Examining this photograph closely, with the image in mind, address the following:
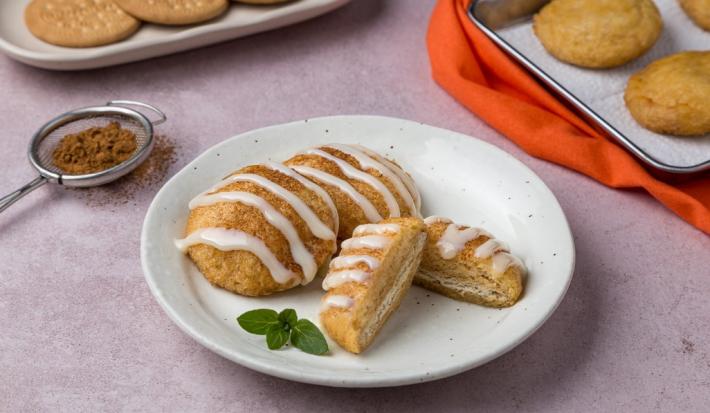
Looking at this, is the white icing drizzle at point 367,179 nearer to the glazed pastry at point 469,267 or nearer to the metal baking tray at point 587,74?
the glazed pastry at point 469,267

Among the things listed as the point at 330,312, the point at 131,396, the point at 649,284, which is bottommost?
the point at 649,284

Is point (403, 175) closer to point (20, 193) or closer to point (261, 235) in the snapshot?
point (261, 235)

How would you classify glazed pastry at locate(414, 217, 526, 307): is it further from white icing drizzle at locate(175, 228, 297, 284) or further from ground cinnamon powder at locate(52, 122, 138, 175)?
ground cinnamon powder at locate(52, 122, 138, 175)

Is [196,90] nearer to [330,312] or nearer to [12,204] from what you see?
[12,204]

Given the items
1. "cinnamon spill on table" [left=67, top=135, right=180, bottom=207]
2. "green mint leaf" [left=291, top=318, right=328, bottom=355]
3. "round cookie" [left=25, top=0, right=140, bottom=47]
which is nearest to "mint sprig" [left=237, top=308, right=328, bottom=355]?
"green mint leaf" [left=291, top=318, right=328, bottom=355]

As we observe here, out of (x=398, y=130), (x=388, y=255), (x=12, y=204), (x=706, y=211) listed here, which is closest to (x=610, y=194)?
(x=706, y=211)

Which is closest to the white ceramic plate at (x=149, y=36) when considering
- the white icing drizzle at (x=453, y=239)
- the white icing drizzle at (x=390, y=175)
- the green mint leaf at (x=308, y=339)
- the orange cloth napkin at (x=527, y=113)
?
the orange cloth napkin at (x=527, y=113)
